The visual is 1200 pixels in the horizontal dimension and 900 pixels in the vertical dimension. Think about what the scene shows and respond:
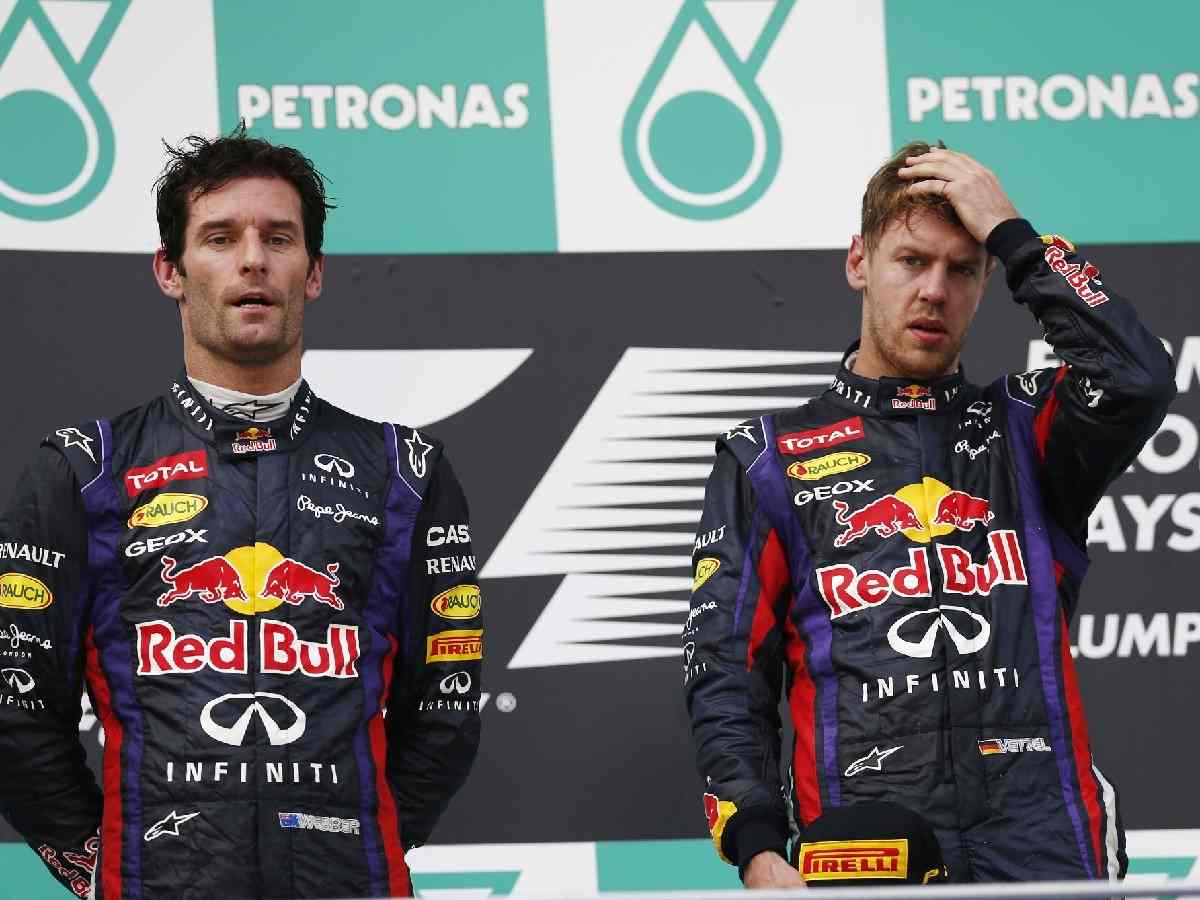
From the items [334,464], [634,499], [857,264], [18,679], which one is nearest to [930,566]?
[857,264]

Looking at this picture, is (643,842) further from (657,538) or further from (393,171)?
(393,171)

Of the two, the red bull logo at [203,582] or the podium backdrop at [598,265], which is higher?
the podium backdrop at [598,265]

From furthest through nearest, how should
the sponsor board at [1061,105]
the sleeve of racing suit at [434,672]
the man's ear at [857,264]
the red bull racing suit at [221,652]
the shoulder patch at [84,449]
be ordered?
the sponsor board at [1061,105] → the man's ear at [857,264] → the sleeve of racing suit at [434,672] → the shoulder patch at [84,449] → the red bull racing suit at [221,652]

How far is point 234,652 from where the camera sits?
A: 2105 millimetres

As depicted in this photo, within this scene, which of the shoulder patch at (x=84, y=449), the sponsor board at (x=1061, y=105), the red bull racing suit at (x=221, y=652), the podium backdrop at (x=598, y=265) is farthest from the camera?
the sponsor board at (x=1061, y=105)

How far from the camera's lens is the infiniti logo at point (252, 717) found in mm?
2076

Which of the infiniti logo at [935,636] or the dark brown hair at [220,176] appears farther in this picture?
the dark brown hair at [220,176]

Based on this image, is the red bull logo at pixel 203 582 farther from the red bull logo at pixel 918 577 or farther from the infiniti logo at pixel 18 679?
the red bull logo at pixel 918 577

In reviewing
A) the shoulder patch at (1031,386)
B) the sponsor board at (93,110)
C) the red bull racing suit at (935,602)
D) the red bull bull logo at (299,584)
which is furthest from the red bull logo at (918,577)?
the sponsor board at (93,110)

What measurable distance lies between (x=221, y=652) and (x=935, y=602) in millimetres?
924

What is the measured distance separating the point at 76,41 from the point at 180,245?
3.57 ft

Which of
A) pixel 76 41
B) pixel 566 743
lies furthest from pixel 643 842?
pixel 76 41

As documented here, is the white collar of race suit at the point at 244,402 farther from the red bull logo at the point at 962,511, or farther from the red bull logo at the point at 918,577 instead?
the red bull logo at the point at 962,511

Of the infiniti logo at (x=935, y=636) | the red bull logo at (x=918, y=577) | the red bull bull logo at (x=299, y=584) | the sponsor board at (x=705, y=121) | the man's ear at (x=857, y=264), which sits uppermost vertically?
the sponsor board at (x=705, y=121)
